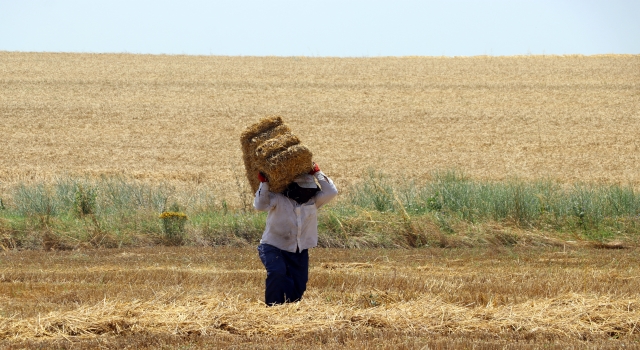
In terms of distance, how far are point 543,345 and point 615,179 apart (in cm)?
1659

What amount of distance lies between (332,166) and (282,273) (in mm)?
16385

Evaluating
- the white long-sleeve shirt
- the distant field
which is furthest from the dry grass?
the distant field

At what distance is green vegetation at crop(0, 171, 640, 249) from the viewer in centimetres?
1243

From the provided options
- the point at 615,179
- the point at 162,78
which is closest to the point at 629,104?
the point at 615,179

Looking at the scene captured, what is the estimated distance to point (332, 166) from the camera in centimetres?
2303

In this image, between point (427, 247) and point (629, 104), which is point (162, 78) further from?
point (427, 247)

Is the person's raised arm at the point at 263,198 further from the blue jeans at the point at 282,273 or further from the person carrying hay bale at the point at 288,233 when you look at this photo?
the blue jeans at the point at 282,273

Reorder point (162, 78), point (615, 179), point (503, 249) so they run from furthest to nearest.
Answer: point (162, 78), point (615, 179), point (503, 249)

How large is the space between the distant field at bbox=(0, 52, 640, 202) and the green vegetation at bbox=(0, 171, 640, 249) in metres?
4.46

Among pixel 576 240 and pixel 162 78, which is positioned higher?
pixel 162 78

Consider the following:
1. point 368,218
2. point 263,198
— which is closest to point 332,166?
point 368,218

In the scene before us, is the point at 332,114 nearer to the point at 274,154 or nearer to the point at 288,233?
the point at 274,154

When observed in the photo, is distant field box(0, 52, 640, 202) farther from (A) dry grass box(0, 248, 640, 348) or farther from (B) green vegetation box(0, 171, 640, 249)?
(A) dry grass box(0, 248, 640, 348)

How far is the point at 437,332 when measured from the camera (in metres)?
6.26
